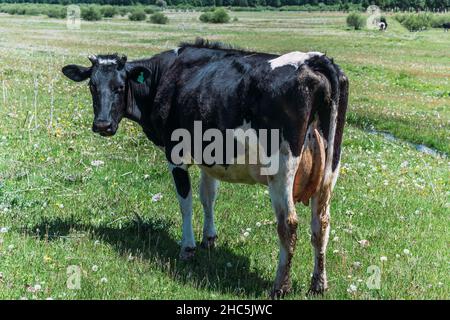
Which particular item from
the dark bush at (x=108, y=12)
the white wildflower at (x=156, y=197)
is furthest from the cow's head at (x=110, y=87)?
the dark bush at (x=108, y=12)

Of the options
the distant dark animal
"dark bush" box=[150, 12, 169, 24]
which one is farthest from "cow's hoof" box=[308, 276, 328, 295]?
"dark bush" box=[150, 12, 169, 24]

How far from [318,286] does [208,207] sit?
247cm

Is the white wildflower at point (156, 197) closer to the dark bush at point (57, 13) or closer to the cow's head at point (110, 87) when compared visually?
the cow's head at point (110, 87)

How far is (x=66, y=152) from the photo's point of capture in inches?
521

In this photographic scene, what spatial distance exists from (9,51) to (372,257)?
1394 inches

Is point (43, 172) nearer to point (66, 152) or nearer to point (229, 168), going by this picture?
point (66, 152)

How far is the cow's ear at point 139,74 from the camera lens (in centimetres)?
891

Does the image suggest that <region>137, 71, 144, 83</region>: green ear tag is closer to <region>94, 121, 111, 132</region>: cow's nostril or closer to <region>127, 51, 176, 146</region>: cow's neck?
<region>127, 51, 176, 146</region>: cow's neck

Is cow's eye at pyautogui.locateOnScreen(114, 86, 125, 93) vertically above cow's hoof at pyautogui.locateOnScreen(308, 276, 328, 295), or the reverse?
cow's eye at pyautogui.locateOnScreen(114, 86, 125, 93)

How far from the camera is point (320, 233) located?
24.3ft

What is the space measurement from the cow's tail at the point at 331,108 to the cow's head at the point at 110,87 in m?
2.87

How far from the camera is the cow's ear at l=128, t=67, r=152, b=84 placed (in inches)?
351

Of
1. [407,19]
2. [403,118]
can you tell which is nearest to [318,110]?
[403,118]

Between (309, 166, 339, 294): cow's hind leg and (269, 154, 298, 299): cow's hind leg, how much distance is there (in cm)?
39
